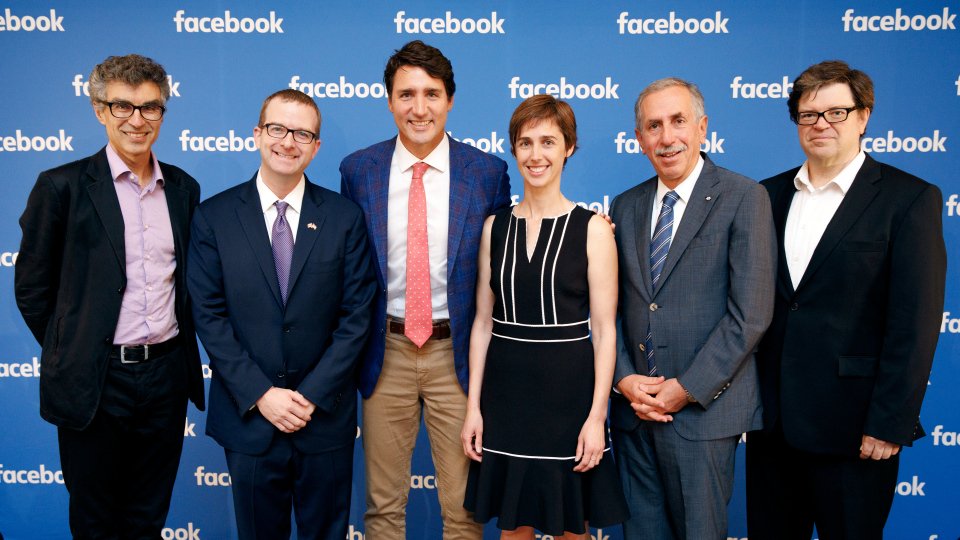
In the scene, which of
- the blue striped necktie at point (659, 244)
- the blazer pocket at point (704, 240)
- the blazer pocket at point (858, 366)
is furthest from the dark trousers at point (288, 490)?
the blazer pocket at point (858, 366)

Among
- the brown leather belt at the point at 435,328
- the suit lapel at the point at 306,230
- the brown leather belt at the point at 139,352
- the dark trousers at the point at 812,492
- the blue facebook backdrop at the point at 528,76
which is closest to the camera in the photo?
the dark trousers at the point at 812,492

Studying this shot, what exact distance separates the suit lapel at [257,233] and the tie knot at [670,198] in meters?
1.32

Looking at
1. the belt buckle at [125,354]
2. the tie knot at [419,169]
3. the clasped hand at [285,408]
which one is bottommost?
the clasped hand at [285,408]

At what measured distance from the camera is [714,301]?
2143 millimetres

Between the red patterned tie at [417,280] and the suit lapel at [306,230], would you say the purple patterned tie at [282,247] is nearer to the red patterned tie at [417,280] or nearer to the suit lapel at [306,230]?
the suit lapel at [306,230]

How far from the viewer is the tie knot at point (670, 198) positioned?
222 centimetres

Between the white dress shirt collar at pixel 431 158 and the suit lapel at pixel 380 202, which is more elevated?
the white dress shirt collar at pixel 431 158

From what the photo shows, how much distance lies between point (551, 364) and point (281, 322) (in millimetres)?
898

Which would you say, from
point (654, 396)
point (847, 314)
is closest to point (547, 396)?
point (654, 396)

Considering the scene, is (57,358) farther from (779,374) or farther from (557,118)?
(779,374)

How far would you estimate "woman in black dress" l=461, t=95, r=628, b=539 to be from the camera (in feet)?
7.07

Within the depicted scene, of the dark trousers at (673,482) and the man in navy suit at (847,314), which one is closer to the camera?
the man in navy suit at (847,314)

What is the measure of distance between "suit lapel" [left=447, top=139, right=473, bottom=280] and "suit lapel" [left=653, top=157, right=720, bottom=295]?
2.34 feet

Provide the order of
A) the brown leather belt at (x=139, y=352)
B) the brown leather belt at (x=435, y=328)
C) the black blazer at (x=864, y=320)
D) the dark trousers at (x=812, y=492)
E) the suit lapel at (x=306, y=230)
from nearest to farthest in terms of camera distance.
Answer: the black blazer at (x=864, y=320) < the dark trousers at (x=812, y=492) < the suit lapel at (x=306, y=230) < the brown leather belt at (x=139, y=352) < the brown leather belt at (x=435, y=328)
